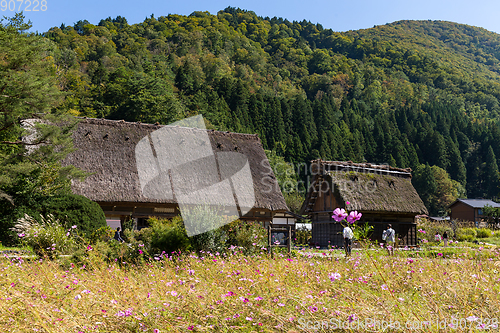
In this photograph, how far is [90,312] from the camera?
4363 mm

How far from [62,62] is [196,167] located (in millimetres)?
40255

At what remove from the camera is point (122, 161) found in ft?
66.5

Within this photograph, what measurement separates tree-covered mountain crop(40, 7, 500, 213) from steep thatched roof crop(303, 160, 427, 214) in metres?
18.0

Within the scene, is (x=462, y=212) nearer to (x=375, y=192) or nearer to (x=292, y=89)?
(x=375, y=192)

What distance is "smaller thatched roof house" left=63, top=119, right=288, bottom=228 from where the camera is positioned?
1858 centimetres

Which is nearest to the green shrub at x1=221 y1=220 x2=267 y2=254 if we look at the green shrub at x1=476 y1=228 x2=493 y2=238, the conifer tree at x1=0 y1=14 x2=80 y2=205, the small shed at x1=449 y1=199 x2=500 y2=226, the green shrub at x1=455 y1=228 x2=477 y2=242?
the conifer tree at x1=0 y1=14 x2=80 y2=205

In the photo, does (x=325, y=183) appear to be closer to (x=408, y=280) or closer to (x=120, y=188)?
(x=120, y=188)

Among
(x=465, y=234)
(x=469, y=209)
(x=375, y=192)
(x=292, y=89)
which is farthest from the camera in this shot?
(x=292, y=89)

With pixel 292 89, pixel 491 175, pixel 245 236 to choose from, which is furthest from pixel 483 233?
pixel 292 89

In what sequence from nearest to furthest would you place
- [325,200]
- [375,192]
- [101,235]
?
[101,235]
[375,192]
[325,200]

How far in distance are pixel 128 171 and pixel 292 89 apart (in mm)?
80218

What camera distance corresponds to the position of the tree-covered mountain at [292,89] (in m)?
48.3

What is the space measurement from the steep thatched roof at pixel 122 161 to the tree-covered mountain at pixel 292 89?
43.1 feet

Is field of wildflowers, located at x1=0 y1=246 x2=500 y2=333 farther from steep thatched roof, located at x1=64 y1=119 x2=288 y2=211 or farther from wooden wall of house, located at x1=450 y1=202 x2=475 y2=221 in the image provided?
wooden wall of house, located at x1=450 y1=202 x2=475 y2=221
